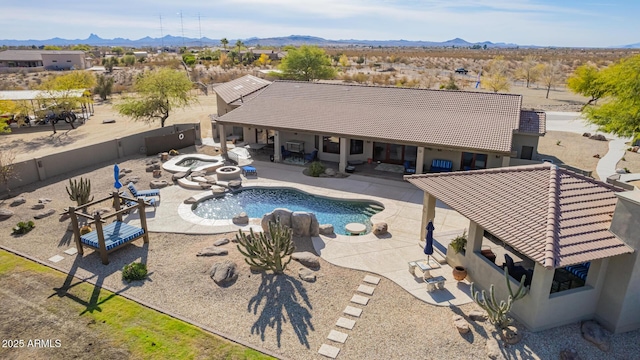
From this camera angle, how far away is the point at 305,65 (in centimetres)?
5559

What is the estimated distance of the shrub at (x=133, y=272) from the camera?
14.6 metres

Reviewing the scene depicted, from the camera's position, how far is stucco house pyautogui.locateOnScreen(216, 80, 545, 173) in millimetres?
23250

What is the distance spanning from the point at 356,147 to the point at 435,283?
15561 millimetres

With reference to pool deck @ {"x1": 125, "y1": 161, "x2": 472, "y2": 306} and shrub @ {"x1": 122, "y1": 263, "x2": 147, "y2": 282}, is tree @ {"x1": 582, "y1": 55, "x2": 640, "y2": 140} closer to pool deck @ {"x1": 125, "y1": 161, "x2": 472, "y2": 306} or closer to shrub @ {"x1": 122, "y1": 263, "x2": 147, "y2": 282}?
pool deck @ {"x1": 125, "y1": 161, "x2": 472, "y2": 306}

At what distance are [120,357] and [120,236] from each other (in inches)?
263

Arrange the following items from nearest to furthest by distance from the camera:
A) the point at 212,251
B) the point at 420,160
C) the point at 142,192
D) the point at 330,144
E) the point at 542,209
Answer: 1. the point at 542,209
2. the point at 212,251
3. the point at 142,192
4. the point at 420,160
5. the point at 330,144

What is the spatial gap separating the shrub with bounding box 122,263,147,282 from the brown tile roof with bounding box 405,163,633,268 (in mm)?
11154

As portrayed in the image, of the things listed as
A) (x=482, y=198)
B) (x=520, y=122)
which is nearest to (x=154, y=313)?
(x=482, y=198)

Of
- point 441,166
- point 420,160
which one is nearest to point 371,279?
point 420,160

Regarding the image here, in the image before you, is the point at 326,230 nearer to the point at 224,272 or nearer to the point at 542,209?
the point at 224,272

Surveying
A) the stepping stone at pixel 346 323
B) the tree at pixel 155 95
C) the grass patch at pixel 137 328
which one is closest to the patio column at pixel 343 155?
the stepping stone at pixel 346 323

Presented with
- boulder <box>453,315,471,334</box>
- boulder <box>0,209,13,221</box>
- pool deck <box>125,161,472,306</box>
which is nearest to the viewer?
boulder <box>453,315,471,334</box>

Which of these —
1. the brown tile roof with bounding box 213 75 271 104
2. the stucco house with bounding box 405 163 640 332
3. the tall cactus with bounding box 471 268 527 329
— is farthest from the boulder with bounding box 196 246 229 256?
the brown tile roof with bounding box 213 75 271 104

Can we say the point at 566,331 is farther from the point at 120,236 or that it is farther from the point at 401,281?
the point at 120,236
